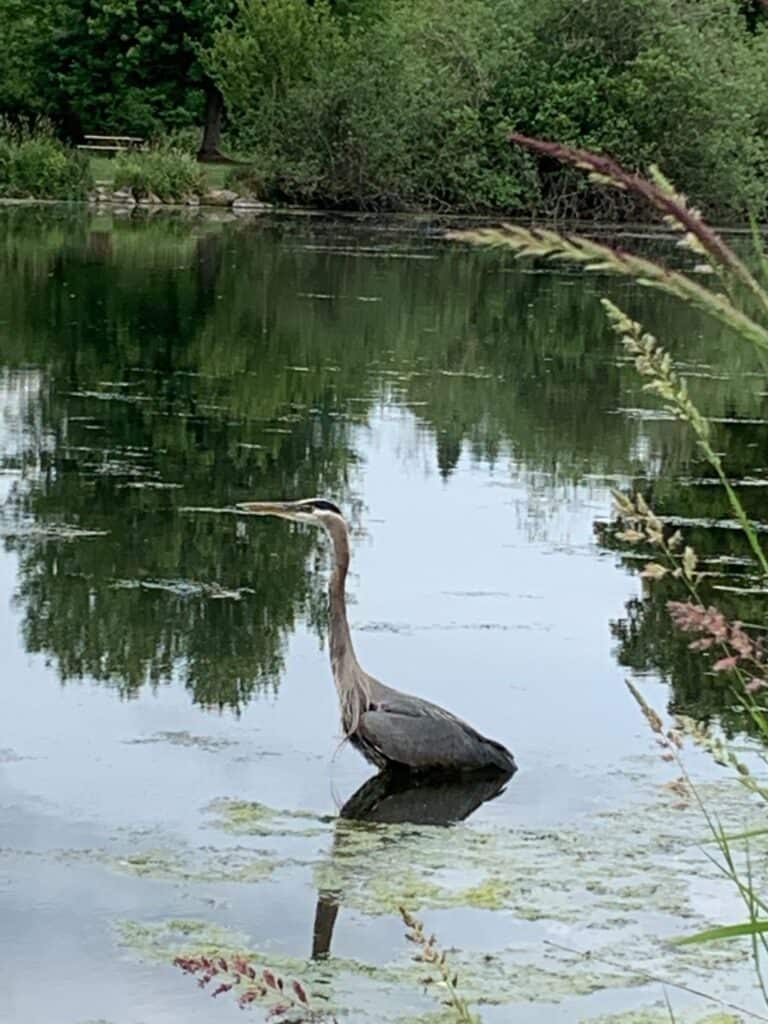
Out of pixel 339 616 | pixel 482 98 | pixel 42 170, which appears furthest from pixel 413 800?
pixel 482 98

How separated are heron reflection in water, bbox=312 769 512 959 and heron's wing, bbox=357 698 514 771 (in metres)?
0.05

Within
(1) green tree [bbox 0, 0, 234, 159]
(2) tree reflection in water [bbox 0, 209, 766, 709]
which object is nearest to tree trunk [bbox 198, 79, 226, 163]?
(1) green tree [bbox 0, 0, 234, 159]

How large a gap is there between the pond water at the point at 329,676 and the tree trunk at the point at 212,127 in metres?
27.0

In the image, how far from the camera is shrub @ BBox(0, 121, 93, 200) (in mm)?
37531

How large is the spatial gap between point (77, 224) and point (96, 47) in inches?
517

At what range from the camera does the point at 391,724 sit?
6582 millimetres

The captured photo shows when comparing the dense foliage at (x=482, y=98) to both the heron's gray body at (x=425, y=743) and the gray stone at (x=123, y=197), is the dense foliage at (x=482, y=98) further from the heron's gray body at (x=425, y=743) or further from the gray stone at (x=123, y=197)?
the heron's gray body at (x=425, y=743)

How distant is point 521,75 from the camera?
4041 cm

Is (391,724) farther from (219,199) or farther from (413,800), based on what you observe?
(219,199)

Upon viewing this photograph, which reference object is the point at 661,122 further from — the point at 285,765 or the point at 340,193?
the point at 285,765

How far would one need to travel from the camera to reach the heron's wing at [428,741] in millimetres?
6531

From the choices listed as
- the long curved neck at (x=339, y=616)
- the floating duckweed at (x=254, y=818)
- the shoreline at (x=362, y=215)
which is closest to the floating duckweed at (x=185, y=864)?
the floating duckweed at (x=254, y=818)

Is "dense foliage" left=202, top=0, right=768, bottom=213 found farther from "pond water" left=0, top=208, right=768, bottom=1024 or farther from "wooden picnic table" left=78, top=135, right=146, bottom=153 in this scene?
"pond water" left=0, top=208, right=768, bottom=1024

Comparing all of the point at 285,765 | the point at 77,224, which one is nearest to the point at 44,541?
the point at 285,765
